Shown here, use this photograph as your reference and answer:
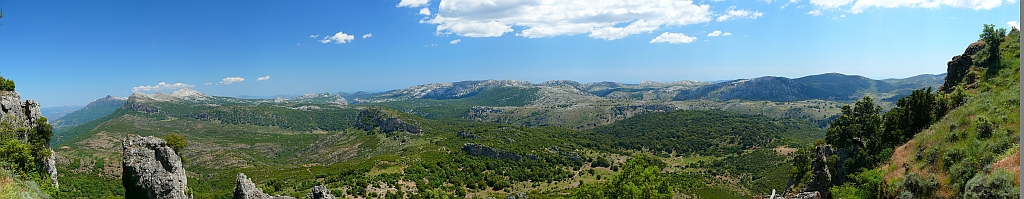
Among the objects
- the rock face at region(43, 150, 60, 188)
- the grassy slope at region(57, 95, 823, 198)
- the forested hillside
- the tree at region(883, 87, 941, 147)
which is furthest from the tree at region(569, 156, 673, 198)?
the rock face at region(43, 150, 60, 188)

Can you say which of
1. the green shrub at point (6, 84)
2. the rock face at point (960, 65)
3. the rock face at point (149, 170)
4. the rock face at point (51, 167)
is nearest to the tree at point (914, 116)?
the rock face at point (960, 65)

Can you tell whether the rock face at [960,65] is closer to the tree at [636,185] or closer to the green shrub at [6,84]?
the tree at [636,185]

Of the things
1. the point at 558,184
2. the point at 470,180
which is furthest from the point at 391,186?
the point at 558,184

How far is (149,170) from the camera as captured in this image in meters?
27.7

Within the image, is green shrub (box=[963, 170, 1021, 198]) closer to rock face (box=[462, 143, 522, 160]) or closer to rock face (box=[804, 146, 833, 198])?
rock face (box=[804, 146, 833, 198])

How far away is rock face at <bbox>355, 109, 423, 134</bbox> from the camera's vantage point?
15962 centimetres

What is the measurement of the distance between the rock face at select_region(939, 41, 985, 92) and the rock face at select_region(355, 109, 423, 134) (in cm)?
14233

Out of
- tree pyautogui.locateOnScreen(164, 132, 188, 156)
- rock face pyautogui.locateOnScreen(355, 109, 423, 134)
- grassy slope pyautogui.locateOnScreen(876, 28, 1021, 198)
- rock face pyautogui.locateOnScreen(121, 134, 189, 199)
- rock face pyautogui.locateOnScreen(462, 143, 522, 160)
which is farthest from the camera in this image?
rock face pyautogui.locateOnScreen(355, 109, 423, 134)

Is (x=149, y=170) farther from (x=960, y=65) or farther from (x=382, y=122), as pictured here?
(x=382, y=122)

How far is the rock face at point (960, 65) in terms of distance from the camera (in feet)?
139

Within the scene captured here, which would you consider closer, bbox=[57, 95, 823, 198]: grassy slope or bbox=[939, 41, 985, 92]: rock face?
bbox=[939, 41, 985, 92]: rock face

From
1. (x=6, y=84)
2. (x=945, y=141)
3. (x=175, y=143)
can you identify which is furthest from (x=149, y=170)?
(x=945, y=141)

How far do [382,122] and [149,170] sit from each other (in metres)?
142

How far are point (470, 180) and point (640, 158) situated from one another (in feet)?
190
